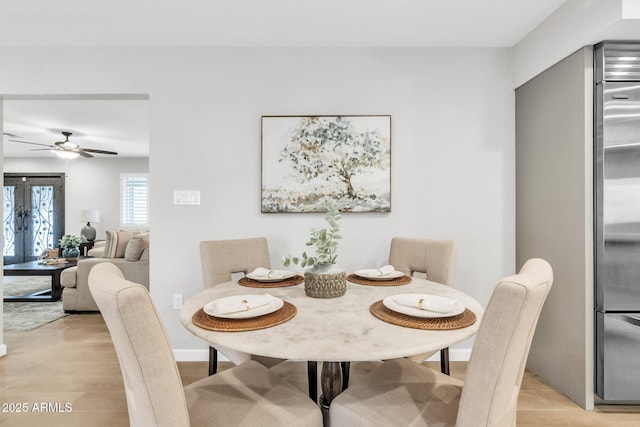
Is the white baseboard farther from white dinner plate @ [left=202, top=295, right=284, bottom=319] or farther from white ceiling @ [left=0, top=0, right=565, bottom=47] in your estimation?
white ceiling @ [left=0, top=0, right=565, bottom=47]

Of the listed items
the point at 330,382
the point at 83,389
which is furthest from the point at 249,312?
the point at 83,389

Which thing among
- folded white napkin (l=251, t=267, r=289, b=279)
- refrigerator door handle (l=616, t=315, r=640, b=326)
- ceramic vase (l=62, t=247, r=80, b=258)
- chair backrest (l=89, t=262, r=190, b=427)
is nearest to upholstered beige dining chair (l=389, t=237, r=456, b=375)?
folded white napkin (l=251, t=267, r=289, b=279)

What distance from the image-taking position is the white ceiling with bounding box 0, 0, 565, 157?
2.07 meters

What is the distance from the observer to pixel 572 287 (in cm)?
207

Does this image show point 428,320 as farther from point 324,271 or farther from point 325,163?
point 325,163

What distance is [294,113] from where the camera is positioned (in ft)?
8.52

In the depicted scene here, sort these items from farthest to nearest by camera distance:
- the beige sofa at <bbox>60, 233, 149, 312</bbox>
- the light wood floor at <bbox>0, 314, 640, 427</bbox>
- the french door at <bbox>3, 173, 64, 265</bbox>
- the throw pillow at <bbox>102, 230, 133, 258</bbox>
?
the french door at <bbox>3, 173, 64, 265</bbox>
the throw pillow at <bbox>102, 230, 133, 258</bbox>
the beige sofa at <bbox>60, 233, 149, 312</bbox>
the light wood floor at <bbox>0, 314, 640, 427</bbox>

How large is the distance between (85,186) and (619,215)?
8654mm

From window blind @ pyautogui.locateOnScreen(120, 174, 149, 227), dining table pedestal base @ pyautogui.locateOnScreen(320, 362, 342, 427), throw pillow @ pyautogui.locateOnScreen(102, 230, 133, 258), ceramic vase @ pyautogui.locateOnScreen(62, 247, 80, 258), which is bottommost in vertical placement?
dining table pedestal base @ pyautogui.locateOnScreen(320, 362, 342, 427)

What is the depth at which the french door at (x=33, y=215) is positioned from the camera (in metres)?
7.16

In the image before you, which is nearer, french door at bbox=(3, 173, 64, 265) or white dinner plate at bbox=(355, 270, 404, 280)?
white dinner plate at bbox=(355, 270, 404, 280)

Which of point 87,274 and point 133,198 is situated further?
point 133,198

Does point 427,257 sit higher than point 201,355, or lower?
higher

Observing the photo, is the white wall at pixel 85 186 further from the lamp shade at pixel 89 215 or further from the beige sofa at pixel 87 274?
the beige sofa at pixel 87 274
